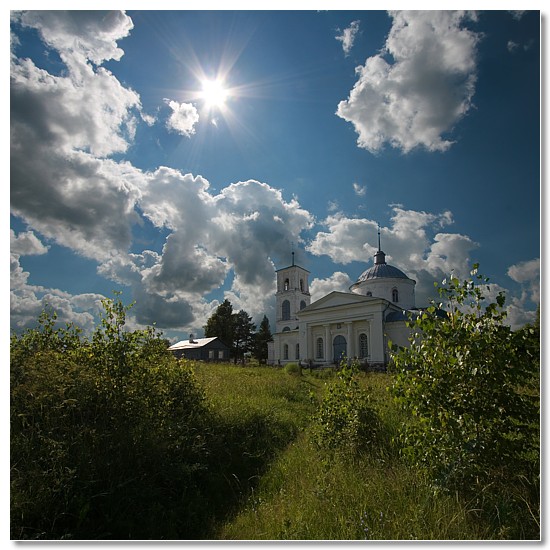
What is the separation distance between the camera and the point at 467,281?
141 inches

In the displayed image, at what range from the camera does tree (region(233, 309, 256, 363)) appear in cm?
3301

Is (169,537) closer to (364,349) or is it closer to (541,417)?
(541,417)

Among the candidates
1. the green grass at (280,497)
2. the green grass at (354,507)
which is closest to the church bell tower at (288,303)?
the green grass at (280,497)

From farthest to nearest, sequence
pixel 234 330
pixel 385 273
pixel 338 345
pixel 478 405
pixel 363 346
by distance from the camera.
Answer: pixel 234 330
pixel 385 273
pixel 338 345
pixel 363 346
pixel 478 405

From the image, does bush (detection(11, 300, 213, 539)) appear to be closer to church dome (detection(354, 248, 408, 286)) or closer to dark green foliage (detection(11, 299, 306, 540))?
dark green foliage (detection(11, 299, 306, 540))

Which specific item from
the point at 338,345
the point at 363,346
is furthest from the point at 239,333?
the point at 363,346

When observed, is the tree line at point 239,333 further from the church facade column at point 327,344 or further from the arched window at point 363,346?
the arched window at point 363,346

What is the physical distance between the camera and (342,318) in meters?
30.0

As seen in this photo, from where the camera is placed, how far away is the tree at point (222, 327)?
90.6 feet

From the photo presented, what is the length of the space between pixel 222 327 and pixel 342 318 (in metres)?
8.84

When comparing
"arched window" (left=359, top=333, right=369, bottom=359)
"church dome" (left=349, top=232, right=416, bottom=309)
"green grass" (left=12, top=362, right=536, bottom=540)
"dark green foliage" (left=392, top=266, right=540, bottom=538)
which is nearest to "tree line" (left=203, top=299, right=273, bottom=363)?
"arched window" (left=359, top=333, right=369, bottom=359)

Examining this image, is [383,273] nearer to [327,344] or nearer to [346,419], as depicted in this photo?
[327,344]

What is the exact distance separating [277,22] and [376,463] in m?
4.89

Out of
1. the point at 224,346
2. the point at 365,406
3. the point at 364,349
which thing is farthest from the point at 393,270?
the point at 365,406
